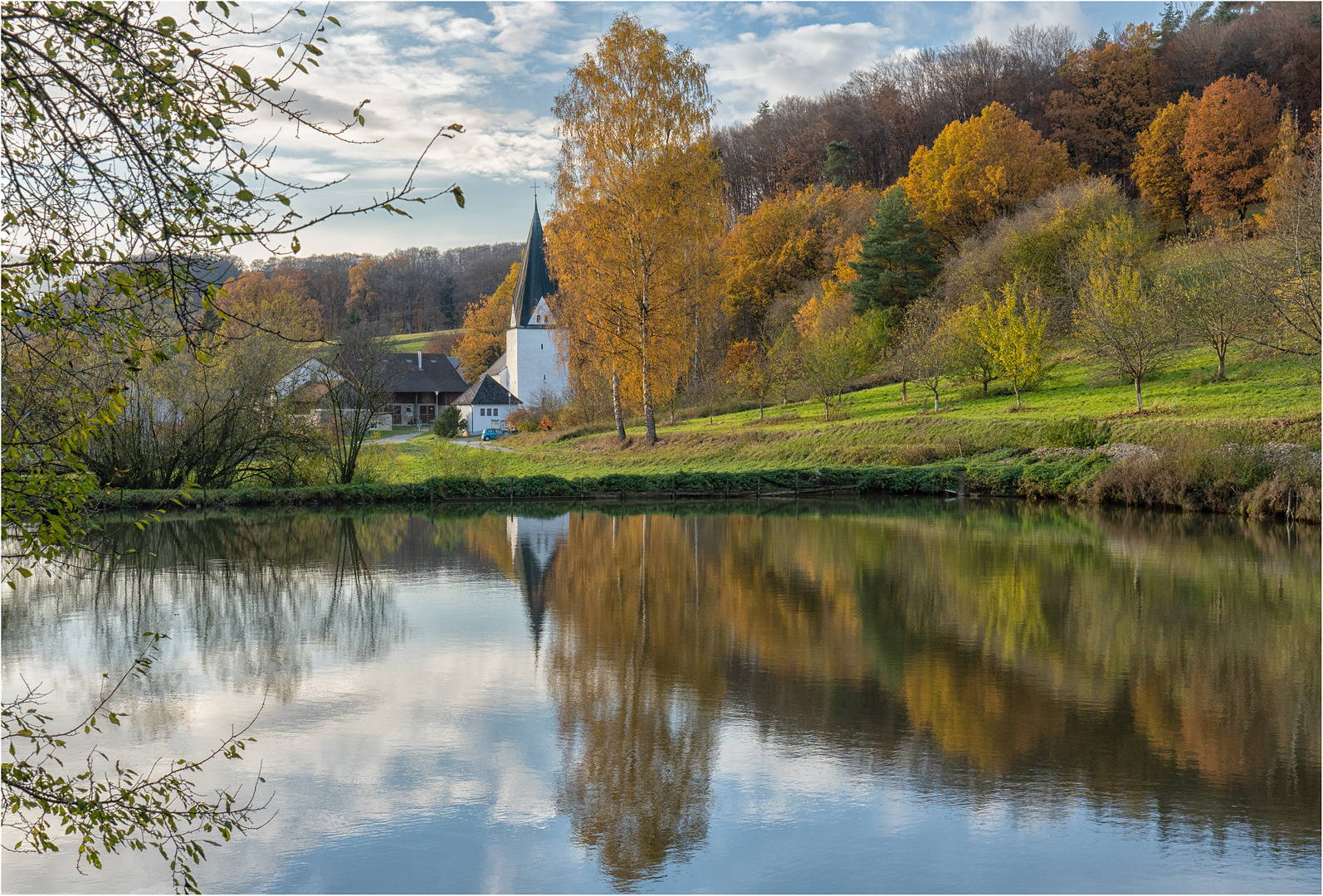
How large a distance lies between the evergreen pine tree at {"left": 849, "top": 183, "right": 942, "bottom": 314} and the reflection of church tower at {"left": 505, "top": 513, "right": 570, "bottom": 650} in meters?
24.9

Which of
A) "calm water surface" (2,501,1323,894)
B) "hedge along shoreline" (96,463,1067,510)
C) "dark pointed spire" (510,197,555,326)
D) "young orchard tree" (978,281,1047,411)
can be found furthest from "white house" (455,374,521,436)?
"calm water surface" (2,501,1323,894)

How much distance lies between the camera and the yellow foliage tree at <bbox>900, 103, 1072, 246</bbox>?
4672cm

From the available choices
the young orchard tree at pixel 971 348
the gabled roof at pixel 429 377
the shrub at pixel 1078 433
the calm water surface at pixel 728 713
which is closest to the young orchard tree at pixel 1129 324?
the shrub at pixel 1078 433

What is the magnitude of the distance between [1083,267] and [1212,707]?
3154 centimetres

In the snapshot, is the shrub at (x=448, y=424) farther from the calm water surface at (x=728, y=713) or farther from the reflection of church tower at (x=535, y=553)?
the calm water surface at (x=728, y=713)

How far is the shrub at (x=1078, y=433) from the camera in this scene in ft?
83.5

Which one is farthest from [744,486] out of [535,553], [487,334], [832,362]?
[487,334]

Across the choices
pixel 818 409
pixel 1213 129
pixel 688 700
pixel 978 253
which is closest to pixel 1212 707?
pixel 688 700

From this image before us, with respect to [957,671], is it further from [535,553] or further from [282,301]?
[282,301]

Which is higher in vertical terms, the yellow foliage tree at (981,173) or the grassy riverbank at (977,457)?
the yellow foliage tree at (981,173)

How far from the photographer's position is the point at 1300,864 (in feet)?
17.1

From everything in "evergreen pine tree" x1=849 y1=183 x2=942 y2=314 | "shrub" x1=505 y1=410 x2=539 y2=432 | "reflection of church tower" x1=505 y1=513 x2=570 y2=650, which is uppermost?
"evergreen pine tree" x1=849 y1=183 x2=942 y2=314

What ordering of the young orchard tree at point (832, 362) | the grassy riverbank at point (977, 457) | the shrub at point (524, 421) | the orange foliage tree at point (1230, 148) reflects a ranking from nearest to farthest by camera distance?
the grassy riverbank at point (977, 457) < the young orchard tree at point (832, 362) < the orange foliage tree at point (1230, 148) < the shrub at point (524, 421)

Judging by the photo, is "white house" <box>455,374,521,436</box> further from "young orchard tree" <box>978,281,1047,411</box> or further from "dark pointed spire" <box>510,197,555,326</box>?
"young orchard tree" <box>978,281,1047,411</box>
